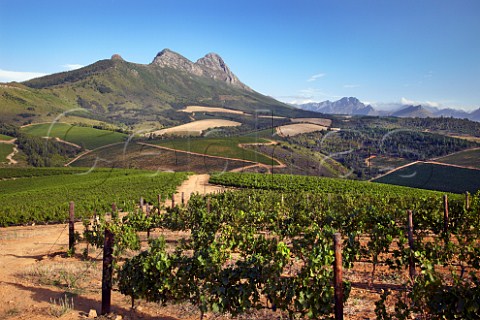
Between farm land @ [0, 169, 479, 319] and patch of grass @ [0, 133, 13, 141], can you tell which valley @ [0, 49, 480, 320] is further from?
patch of grass @ [0, 133, 13, 141]

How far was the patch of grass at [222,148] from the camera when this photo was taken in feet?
263

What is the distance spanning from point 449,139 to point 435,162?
76.6 feet

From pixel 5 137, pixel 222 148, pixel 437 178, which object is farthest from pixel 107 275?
pixel 5 137

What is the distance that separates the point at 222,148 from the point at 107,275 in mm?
78870

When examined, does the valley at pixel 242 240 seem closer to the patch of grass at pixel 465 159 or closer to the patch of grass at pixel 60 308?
the patch of grass at pixel 60 308

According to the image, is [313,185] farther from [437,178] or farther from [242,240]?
[242,240]

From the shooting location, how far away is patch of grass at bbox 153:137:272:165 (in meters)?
80.2

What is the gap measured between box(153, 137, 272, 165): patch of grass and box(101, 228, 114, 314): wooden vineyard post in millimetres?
66939

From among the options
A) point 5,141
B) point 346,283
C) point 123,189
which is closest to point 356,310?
point 346,283

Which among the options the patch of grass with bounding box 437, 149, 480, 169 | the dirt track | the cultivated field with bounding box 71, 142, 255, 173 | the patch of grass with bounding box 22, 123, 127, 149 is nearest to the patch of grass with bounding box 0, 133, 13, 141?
the patch of grass with bounding box 22, 123, 127, 149

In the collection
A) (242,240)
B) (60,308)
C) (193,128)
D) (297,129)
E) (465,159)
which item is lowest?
(465,159)

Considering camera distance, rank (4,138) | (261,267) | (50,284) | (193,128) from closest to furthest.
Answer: (261,267), (50,284), (4,138), (193,128)

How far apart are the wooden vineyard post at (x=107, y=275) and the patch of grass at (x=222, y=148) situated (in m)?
66.9

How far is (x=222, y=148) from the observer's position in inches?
3452
